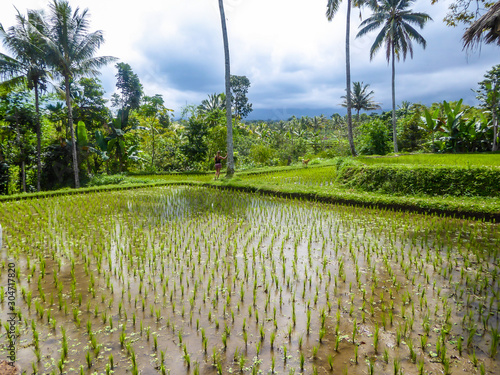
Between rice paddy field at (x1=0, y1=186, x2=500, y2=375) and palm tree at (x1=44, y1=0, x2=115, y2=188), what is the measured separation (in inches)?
406

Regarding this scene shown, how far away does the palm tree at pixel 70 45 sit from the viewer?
12.8m

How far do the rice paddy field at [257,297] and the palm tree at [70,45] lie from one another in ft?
33.8

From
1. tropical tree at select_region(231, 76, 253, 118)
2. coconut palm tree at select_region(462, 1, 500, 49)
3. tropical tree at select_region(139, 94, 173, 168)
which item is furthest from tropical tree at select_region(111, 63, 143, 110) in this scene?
coconut palm tree at select_region(462, 1, 500, 49)

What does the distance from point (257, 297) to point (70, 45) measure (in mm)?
15121

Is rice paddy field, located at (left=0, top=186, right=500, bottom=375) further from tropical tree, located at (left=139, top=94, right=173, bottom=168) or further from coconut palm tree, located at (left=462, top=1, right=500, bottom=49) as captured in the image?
tropical tree, located at (left=139, top=94, right=173, bottom=168)

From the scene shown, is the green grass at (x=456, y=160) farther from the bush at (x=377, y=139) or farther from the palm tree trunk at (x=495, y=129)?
the bush at (x=377, y=139)

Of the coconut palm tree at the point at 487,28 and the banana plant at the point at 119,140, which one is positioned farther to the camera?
the banana plant at the point at 119,140

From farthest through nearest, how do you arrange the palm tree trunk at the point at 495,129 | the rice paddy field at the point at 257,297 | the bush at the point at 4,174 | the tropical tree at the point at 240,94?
the tropical tree at the point at 240,94 < the palm tree trunk at the point at 495,129 < the bush at the point at 4,174 < the rice paddy field at the point at 257,297

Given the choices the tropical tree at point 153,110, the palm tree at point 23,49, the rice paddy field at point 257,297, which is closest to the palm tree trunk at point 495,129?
the rice paddy field at point 257,297

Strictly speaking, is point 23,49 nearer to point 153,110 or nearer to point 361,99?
point 153,110

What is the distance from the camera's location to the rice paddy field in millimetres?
2117

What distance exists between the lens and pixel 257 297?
302 cm

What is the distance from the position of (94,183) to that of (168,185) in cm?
549

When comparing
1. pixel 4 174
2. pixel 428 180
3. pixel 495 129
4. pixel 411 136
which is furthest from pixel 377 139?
pixel 4 174
